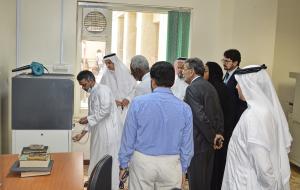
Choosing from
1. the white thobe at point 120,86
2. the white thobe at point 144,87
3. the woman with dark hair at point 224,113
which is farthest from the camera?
the white thobe at point 120,86

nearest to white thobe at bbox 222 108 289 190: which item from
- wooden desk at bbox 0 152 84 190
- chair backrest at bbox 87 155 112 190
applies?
chair backrest at bbox 87 155 112 190

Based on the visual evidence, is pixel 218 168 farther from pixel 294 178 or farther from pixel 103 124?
pixel 294 178

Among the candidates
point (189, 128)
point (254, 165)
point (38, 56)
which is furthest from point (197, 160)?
point (38, 56)

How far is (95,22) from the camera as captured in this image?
187 inches

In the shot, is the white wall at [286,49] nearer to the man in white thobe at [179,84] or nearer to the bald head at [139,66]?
the man in white thobe at [179,84]

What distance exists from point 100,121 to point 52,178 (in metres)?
1.60

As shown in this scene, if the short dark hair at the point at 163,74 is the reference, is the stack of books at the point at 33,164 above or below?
below

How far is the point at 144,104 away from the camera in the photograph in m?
2.35

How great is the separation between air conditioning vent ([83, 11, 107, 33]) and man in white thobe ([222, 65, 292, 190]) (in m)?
2.82

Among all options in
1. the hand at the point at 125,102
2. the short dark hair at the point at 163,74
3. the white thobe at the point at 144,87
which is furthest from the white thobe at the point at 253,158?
the hand at the point at 125,102

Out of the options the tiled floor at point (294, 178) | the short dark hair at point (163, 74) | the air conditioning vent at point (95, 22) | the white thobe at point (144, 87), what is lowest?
the tiled floor at point (294, 178)

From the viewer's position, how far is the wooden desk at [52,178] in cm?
206

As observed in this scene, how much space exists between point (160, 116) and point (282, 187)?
2.98 ft

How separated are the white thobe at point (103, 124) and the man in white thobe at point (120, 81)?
21.5 inches
